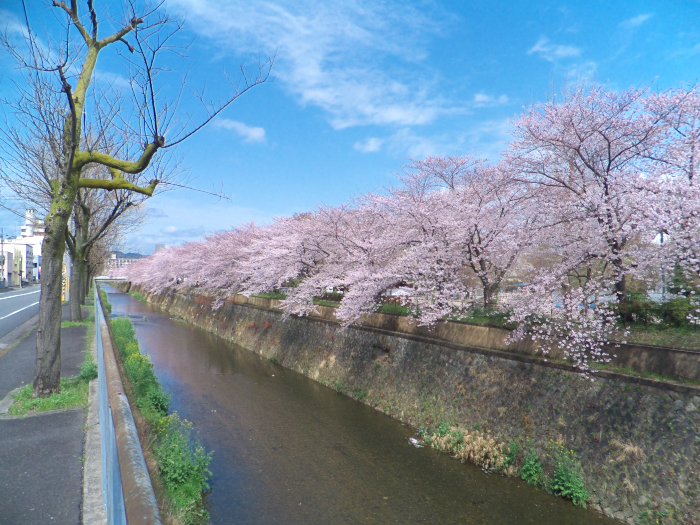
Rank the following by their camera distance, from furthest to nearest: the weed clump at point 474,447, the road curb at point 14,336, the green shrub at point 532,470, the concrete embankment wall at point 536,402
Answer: the road curb at point 14,336 → the weed clump at point 474,447 → the green shrub at point 532,470 → the concrete embankment wall at point 536,402

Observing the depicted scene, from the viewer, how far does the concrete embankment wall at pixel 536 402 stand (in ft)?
22.2

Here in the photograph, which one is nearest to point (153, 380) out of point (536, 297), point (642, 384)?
point (536, 297)

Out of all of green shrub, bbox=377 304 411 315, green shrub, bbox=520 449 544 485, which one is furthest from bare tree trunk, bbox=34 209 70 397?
green shrub, bbox=377 304 411 315

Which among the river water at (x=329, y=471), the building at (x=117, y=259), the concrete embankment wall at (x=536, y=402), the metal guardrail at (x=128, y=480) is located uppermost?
the building at (x=117, y=259)

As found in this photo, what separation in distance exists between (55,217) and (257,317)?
56.1ft

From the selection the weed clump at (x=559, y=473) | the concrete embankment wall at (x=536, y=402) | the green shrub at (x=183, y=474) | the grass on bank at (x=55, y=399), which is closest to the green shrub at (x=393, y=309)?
the concrete embankment wall at (x=536, y=402)

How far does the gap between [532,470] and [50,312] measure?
1000 centimetres

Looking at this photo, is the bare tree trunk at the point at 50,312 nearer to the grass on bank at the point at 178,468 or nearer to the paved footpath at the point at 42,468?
the paved footpath at the point at 42,468

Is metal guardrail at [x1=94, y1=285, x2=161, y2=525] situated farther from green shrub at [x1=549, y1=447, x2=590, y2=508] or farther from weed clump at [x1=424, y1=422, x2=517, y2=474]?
weed clump at [x1=424, y1=422, x2=517, y2=474]

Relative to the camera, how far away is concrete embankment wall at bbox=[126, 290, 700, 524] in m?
6.78

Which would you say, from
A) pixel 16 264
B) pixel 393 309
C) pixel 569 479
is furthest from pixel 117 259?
pixel 569 479

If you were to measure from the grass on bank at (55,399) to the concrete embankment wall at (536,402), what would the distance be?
8.20 metres

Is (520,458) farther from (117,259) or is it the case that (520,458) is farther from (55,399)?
(117,259)

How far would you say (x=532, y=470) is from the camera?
8.49 m
